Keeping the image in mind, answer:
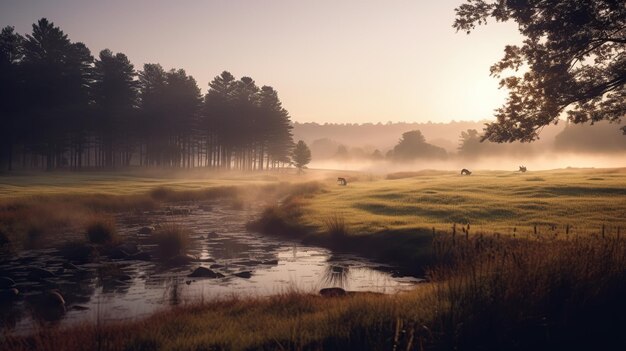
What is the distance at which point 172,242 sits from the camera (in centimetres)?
2302

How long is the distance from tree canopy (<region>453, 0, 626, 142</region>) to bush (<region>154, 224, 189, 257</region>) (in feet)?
47.1

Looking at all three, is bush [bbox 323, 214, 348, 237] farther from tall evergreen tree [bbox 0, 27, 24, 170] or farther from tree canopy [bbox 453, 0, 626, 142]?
tall evergreen tree [bbox 0, 27, 24, 170]

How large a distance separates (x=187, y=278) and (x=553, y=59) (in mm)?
15100

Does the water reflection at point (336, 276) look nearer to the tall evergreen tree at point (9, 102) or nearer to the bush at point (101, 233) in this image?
the bush at point (101, 233)

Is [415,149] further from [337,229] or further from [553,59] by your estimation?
[553,59]

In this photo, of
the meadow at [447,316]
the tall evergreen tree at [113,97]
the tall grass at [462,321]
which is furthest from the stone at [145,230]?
the tall evergreen tree at [113,97]

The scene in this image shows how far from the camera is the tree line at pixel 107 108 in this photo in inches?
2968

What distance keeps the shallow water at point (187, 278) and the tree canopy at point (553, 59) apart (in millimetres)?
7263

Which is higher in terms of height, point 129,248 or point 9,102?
point 9,102

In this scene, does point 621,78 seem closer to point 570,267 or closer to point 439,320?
point 570,267

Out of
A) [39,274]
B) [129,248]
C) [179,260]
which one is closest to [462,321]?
[179,260]

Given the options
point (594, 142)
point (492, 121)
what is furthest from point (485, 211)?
point (594, 142)

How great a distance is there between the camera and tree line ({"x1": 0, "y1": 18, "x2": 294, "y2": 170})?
7538cm

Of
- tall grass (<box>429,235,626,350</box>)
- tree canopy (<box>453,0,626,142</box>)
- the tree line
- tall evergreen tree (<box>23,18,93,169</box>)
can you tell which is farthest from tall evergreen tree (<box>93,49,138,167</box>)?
tall grass (<box>429,235,626,350</box>)
